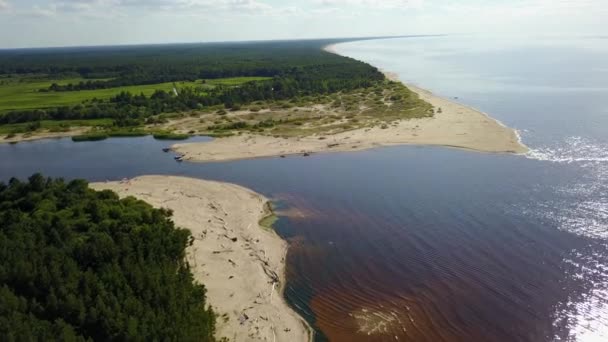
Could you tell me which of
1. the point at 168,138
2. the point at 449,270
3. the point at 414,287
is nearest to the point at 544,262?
the point at 449,270

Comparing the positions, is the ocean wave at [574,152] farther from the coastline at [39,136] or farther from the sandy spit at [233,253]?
the coastline at [39,136]

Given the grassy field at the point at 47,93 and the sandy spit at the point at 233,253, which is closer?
the sandy spit at the point at 233,253

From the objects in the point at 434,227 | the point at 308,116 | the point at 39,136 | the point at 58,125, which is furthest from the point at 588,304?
the point at 58,125

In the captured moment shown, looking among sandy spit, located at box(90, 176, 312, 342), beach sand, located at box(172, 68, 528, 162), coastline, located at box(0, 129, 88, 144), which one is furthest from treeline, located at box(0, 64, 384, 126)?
sandy spit, located at box(90, 176, 312, 342)

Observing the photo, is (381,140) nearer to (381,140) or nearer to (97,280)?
(381,140)

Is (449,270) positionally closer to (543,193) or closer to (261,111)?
(543,193)

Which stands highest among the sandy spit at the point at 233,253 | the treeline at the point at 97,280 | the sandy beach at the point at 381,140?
the treeline at the point at 97,280

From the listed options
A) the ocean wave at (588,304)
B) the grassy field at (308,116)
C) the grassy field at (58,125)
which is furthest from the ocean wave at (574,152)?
the grassy field at (58,125)
